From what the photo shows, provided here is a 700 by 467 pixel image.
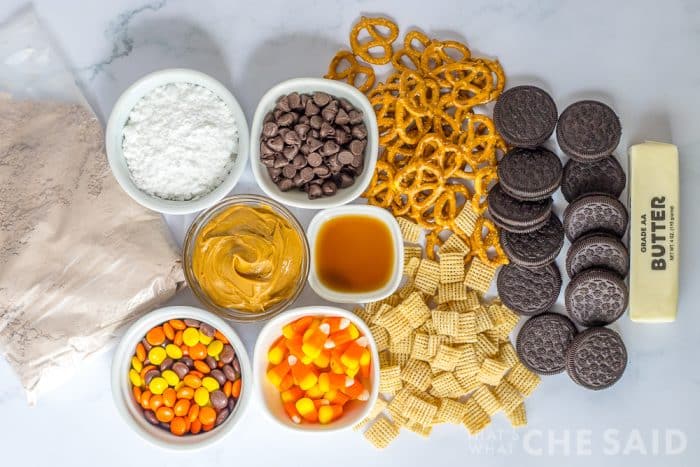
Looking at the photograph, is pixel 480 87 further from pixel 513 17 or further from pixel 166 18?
pixel 166 18

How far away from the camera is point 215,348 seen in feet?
6.53

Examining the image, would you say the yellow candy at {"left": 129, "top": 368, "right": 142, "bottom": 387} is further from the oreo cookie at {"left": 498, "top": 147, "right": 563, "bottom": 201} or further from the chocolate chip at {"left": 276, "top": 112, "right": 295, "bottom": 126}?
the oreo cookie at {"left": 498, "top": 147, "right": 563, "bottom": 201}

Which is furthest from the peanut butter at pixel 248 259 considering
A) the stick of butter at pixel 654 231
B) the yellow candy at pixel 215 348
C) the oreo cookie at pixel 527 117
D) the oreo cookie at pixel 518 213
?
the stick of butter at pixel 654 231

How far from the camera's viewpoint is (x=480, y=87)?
216 cm

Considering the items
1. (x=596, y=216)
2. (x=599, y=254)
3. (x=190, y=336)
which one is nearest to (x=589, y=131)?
(x=596, y=216)

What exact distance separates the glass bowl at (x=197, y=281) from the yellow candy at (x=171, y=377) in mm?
221

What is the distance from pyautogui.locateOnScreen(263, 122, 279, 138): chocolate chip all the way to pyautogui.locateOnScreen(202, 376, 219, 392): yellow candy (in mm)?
708

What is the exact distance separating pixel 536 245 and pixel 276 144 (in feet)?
2.73

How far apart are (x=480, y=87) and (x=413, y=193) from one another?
391mm

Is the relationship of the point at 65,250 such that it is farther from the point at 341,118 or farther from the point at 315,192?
the point at 341,118

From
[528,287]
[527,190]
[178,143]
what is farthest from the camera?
[528,287]

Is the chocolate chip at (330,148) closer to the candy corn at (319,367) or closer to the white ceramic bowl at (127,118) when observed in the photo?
the white ceramic bowl at (127,118)

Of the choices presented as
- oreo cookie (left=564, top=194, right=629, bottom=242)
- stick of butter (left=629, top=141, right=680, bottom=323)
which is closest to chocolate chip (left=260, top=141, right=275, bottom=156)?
oreo cookie (left=564, top=194, right=629, bottom=242)

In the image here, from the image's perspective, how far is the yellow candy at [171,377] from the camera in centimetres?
200
